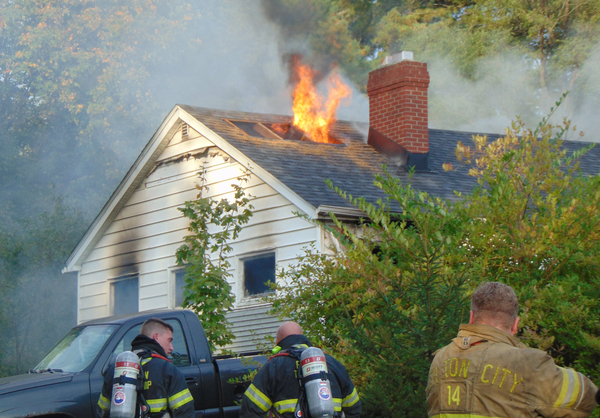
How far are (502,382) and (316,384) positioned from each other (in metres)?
1.55

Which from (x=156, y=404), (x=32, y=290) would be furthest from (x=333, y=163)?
(x=32, y=290)

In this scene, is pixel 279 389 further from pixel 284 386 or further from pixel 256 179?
pixel 256 179

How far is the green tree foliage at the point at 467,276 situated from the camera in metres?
4.59

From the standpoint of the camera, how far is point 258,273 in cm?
1161

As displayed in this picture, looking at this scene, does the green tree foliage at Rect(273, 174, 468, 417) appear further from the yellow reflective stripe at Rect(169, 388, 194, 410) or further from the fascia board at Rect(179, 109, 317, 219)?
the fascia board at Rect(179, 109, 317, 219)

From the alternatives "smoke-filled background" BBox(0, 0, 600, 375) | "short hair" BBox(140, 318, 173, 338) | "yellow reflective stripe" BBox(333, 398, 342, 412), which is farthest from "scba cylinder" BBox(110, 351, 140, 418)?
"smoke-filled background" BBox(0, 0, 600, 375)

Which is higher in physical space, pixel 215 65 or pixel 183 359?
pixel 215 65

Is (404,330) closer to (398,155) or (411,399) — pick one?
(411,399)

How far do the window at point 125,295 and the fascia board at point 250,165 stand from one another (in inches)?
127

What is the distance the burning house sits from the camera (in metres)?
11.2

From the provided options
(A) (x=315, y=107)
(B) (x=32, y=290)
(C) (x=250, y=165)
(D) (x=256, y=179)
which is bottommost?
(B) (x=32, y=290)

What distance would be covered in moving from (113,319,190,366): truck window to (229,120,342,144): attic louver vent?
720cm

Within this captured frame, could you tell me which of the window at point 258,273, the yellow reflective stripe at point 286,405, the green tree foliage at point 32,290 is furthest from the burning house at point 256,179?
the yellow reflective stripe at point 286,405

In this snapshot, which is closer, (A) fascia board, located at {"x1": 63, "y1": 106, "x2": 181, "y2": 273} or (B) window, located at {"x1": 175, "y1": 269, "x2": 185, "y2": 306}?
(B) window, located at {"x1": 175, "y1": 269, "x2": 185, "y2": 306}
